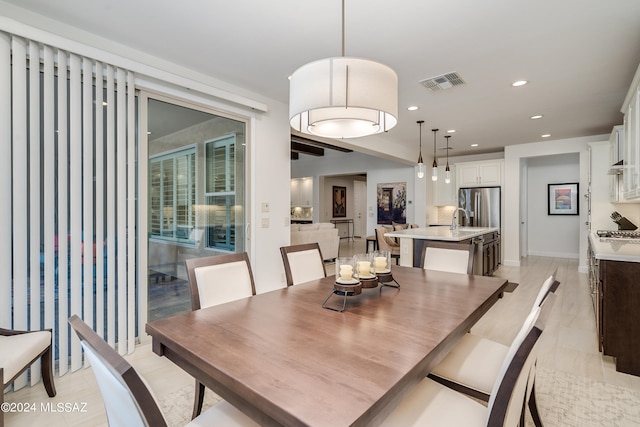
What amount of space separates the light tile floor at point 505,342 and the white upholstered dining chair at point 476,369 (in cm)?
120

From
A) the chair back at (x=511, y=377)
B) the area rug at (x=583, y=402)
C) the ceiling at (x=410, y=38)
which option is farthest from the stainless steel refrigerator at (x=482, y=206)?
the chair back at (x=511, y=377)

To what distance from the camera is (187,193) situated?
319cm

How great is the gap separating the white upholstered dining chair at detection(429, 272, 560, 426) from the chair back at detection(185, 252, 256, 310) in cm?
124

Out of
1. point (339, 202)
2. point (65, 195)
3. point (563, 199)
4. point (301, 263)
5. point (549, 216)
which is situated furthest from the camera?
point (339, 202)

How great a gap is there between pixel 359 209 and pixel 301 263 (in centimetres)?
1016

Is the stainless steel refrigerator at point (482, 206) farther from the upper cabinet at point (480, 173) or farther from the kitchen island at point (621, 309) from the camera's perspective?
the kitchen island at point (621, 309)

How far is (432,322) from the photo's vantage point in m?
1.41

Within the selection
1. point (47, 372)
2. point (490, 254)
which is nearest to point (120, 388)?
point (47, 372)

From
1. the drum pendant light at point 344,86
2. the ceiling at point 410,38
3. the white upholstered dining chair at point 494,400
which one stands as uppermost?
the ceiling at point 410,38

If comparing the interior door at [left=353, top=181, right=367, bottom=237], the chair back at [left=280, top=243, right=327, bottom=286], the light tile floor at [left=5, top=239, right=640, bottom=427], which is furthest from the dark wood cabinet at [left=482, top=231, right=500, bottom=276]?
the interior door at [left=353, top=181, right=367, bottom=237]

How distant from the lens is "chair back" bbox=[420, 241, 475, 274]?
252 cm

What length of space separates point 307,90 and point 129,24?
177cm

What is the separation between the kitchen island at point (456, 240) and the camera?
4.23 meters

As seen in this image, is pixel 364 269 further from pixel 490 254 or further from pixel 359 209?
pixel 359 209
